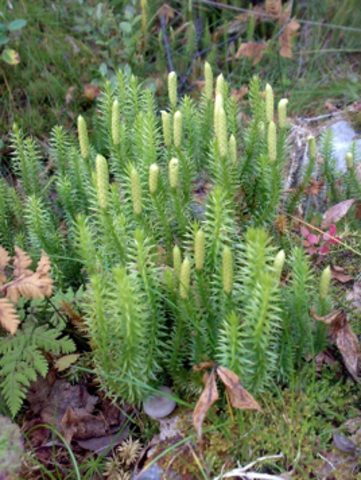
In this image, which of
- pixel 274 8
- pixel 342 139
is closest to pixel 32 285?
pixel 342 139

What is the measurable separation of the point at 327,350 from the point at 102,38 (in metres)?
3.09

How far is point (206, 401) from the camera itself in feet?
5.79

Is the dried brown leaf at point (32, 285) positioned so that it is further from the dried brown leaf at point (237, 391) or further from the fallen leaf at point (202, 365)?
the dried brown leaf at point (237, 391)

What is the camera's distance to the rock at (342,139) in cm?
356

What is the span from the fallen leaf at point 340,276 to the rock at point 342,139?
1192 mm

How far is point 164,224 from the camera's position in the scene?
218 cm

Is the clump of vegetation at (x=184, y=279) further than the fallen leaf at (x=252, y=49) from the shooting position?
No

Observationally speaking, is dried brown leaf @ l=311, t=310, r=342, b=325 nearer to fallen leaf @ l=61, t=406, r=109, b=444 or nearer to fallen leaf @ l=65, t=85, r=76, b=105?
fallen leaf @ l=61, t=406, r=109, b=444

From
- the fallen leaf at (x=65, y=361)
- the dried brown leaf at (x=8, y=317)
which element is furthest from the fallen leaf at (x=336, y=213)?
the dried brown leaf at (x=8, y=317)

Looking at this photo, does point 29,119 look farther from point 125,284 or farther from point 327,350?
point 327,350

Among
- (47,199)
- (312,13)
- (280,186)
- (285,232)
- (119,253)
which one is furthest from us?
(312,13)

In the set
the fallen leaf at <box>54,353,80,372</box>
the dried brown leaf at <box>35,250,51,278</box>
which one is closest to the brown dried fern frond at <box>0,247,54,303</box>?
the dried brown leaf at <box>35,250,51,278</box>

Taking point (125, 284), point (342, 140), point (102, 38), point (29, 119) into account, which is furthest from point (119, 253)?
point (102, 38)

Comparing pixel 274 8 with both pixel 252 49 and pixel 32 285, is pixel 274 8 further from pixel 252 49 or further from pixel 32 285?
pixel 32 285
